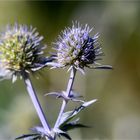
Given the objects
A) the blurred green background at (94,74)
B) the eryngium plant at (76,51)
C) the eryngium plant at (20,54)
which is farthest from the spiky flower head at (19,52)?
the blurred green background at (94,74)

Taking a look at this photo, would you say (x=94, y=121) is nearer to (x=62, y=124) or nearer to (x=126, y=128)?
(x=126, y=128)

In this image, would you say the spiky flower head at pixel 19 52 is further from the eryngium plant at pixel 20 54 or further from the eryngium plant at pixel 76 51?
the eryngium plant at pixel 76 51

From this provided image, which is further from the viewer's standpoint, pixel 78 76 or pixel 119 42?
pixel 119 42

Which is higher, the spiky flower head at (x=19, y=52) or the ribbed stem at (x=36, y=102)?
the spiky flower head at (x=19, y=52)

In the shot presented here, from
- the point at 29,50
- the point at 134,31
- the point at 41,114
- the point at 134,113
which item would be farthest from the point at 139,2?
the point at 41,114

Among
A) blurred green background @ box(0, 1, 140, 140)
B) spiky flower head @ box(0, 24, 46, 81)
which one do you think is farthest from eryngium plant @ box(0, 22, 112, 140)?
blurred green background @ box(0, 1, 140, 140)

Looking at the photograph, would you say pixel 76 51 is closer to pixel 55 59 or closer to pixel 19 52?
pixel 55 59
